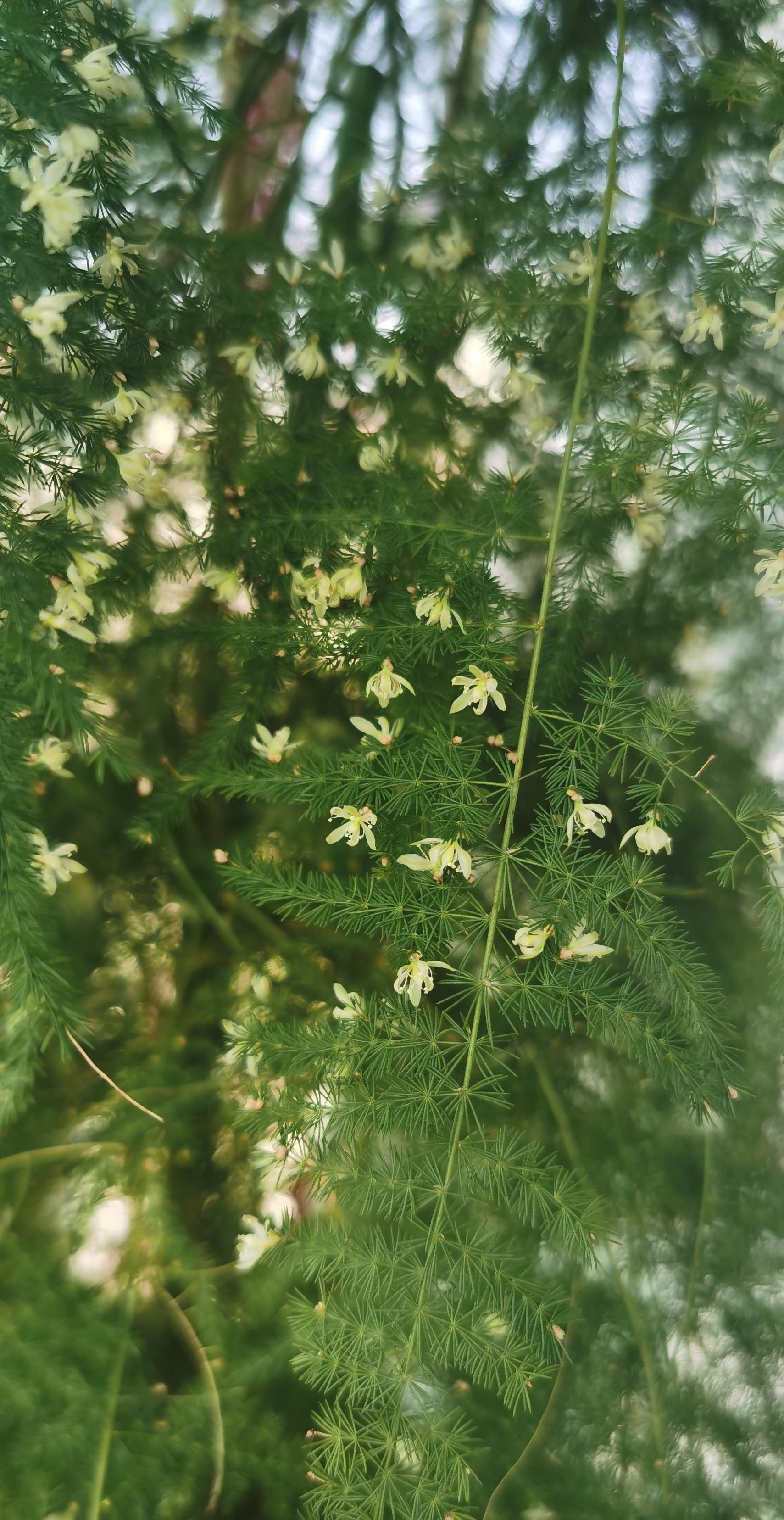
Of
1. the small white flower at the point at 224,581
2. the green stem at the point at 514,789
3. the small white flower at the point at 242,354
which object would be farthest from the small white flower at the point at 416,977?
the small white flower at the point at 242,354

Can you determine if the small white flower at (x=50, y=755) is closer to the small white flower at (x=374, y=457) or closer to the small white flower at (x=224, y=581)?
the small white flower at (x=224, y=581)

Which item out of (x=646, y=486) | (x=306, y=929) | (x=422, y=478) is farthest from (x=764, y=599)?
(x=306, y=929)

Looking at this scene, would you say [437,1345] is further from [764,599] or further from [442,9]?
[442,9]

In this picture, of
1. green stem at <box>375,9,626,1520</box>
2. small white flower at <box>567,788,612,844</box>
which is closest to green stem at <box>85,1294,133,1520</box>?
green stem at <box>375,9,626,1520</box>

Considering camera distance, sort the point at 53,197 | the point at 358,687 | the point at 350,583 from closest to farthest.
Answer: the point at 53,197
the point at 350,583
the point at 358,687

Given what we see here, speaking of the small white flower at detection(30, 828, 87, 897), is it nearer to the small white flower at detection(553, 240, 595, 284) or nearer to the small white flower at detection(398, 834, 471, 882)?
the small white flower at detection(398, 834, 471, 882)

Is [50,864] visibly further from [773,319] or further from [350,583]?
[773,319]

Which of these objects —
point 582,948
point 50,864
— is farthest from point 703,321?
point 50,864
